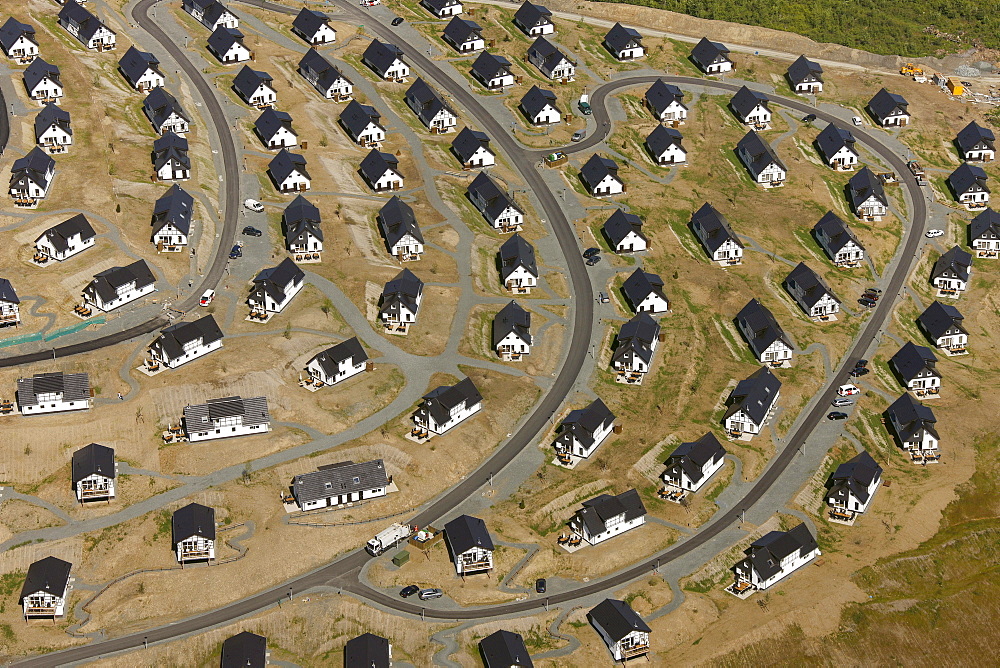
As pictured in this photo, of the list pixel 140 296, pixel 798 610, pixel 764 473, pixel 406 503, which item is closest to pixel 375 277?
pixel 140 296

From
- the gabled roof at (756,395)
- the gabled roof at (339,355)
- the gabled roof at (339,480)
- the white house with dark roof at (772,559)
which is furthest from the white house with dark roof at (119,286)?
the white house with dark roof at (772,559)

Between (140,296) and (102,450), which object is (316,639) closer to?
(102,450)

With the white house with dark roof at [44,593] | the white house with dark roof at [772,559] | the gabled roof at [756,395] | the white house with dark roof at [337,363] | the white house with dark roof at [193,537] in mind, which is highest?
the white house with dark roof at [337,363]

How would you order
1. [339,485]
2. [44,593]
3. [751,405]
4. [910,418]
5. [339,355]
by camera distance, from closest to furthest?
[44,593] → [339,485] → [339,355] → [751,405] → [910,418]

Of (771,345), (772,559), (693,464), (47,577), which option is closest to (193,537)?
(47,577)

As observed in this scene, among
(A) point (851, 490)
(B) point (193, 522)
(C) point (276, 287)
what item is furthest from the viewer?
(C) point (276, 287)

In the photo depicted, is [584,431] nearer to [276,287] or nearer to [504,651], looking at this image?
[504,651]

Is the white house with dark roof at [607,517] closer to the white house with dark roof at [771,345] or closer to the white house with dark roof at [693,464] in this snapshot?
the white house with dark roof at [693,464]

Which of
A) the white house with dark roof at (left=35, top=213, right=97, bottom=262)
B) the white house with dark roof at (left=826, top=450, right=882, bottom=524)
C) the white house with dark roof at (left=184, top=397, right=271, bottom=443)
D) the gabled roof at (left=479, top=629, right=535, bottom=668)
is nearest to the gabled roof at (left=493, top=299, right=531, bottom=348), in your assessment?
the white house with dark roof at (left=184, top=397, right=271, bottom=443)
